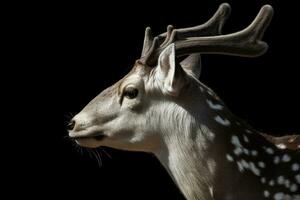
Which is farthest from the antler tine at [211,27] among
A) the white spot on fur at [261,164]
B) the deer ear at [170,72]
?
the white spot on fur at [261,164]

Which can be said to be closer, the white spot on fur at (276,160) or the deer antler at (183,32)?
the white spot on fur at (276,160)

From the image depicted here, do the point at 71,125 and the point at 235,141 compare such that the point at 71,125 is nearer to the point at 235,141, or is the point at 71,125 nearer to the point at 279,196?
the point at 235,141

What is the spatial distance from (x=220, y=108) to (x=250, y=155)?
33cm

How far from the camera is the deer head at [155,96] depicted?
15.3ft

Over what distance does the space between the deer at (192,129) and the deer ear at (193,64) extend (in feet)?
0.98

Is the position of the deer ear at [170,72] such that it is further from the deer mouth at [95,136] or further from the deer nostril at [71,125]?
the deer nostril at [71,125]

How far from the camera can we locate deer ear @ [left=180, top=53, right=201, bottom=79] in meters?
5.20

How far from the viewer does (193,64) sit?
5219 millimetres

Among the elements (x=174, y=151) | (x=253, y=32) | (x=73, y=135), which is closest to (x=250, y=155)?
(x=174, y=151)

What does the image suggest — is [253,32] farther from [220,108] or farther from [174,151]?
[174,151]

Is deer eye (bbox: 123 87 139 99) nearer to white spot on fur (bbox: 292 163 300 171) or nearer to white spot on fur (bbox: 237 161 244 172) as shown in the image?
white spot on fur (bbox: 237 161 244 172)

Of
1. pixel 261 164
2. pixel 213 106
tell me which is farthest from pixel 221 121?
pixel 261 164

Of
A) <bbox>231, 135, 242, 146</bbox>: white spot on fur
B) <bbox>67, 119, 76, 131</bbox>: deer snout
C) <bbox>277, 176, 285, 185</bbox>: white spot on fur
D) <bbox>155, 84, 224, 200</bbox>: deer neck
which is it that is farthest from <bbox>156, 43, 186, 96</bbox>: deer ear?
<bbox>277, 176, 285, 185</bbox>: white spot on fur

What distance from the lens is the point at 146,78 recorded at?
189 inches
